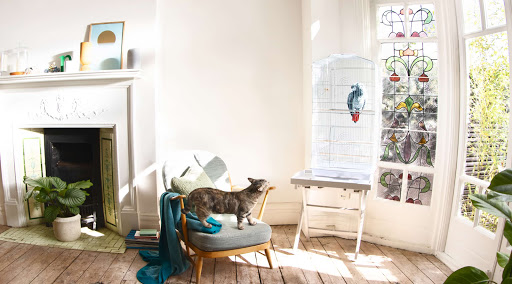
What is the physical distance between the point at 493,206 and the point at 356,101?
49.7 inches

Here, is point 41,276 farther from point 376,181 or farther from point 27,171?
point 376,181

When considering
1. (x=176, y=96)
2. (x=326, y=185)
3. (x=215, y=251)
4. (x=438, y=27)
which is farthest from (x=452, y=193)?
(x=176, y=96)

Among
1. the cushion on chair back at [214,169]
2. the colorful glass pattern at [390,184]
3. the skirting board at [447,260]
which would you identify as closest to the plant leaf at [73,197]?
the cushion on chair back at [214,169]

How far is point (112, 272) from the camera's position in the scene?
9.83ft

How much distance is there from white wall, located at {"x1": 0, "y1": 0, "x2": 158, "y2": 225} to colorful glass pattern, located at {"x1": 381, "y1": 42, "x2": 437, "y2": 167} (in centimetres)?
221

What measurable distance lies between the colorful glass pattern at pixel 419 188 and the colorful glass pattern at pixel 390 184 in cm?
9

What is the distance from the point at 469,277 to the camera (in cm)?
213

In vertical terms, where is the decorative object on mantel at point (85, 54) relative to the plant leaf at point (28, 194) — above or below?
above

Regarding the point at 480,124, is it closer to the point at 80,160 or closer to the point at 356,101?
the point at 356,101

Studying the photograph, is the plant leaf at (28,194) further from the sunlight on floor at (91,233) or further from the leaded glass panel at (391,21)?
the leaded glass panel at (391,21)

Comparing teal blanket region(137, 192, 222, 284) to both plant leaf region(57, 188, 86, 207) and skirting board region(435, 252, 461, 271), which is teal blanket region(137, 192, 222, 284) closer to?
plant leaf region(57, 188, 86, 207)

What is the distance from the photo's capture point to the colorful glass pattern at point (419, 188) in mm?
3365

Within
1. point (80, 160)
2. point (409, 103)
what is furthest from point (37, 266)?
point (409, 103)

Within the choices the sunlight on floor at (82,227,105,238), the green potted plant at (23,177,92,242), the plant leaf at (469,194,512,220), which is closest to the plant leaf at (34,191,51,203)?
the green potted plant at (23,177,92,242)
